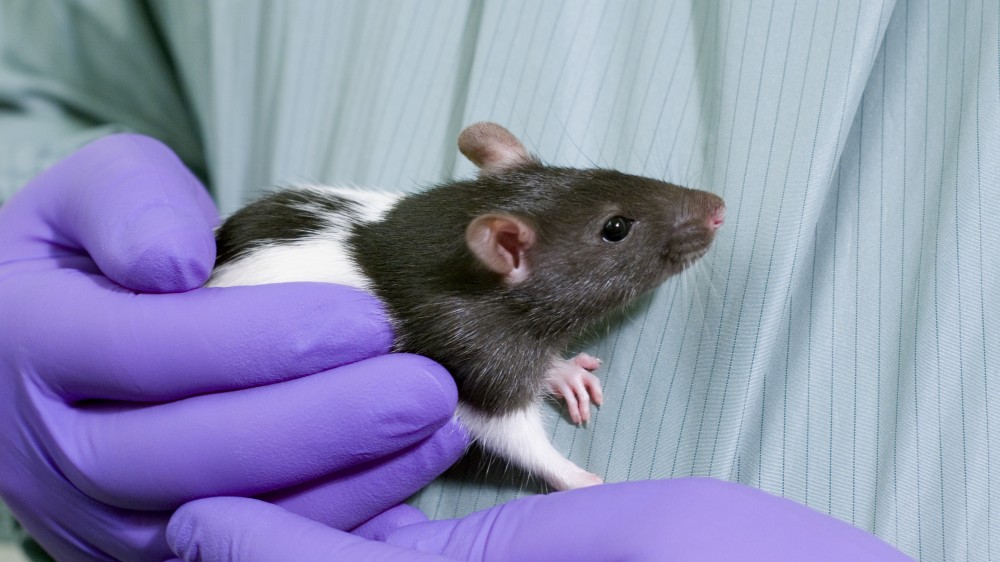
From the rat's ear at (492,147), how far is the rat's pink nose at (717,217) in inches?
18.6

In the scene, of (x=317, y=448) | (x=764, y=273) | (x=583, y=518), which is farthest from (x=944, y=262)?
(x=317, y=448)

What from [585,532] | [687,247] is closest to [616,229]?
[687,247]

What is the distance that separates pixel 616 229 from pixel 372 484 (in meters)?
0.75

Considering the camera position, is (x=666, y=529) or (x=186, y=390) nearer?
(x=666, y=529)

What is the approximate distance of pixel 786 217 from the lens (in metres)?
1.51

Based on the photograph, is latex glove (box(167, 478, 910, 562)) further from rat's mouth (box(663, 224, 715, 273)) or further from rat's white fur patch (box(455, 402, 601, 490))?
rat's mouth (box(663, 224, 715, 273))

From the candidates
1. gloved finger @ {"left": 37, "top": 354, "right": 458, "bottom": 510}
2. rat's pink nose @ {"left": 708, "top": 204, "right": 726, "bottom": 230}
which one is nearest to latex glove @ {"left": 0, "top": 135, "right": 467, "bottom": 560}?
gloved finger @ {"left": 37, "top": 354, "right": 458, "bottom": 510}

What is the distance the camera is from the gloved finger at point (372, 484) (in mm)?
1633

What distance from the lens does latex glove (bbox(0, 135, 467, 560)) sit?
5.06 feet

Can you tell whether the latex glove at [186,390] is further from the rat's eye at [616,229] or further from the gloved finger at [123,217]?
the rat's eye at [616,229]

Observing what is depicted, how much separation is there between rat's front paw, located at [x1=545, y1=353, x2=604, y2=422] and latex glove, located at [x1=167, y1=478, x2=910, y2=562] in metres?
0.26

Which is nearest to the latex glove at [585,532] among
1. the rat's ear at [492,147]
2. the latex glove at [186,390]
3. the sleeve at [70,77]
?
the latex glove at [186,390]

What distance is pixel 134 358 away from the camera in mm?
1586

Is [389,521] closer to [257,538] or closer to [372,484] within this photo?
[372,484]
